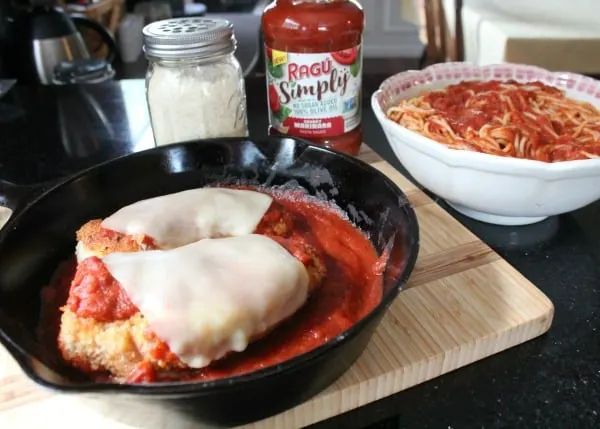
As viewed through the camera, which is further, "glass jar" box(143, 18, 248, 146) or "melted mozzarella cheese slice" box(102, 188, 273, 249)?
"glass jar" box(143, 18, 248, 146)

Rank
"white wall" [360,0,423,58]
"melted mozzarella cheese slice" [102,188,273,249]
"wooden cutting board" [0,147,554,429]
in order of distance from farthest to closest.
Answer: "white wall" [360,0,423,58] → "melted mozzarella cheese slice" [102,188,273,249] → "wooden cutting board" [0,147,554,429]

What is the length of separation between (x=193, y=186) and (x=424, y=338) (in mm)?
409

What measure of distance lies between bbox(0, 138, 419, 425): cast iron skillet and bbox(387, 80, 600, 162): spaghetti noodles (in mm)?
171

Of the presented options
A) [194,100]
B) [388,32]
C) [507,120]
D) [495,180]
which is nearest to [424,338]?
[495,180]

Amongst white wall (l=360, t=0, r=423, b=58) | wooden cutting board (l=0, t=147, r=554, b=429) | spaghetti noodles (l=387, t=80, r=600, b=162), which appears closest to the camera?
wooden cutting board (l=0, t=147, r=554, b=429)

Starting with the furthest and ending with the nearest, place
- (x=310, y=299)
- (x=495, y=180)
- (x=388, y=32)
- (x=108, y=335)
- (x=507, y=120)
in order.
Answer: (x=388, y=32) → (x=507, y=120) → (x=495, y=180) → (x=310, y=299) → (x=108, y=335)

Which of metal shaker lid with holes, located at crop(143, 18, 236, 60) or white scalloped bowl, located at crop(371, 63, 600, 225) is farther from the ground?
metal shaker lid with holes, located at crop(143, 18, 236, 60)

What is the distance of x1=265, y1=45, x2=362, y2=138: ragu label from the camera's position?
37.3 inches

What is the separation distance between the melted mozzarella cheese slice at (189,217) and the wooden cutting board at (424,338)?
20 centimetres

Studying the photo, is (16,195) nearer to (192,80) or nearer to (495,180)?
(192,80)

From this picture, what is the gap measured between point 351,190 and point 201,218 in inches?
8.2

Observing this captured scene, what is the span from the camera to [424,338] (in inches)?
27.1

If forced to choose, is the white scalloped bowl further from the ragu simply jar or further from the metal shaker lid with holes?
the metal shaker lid with holes

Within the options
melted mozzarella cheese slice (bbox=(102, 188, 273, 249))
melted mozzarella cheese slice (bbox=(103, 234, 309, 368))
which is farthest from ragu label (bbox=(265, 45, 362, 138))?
melted mozzarella cheese slice (bbox=(103, 234, 309, 368))
